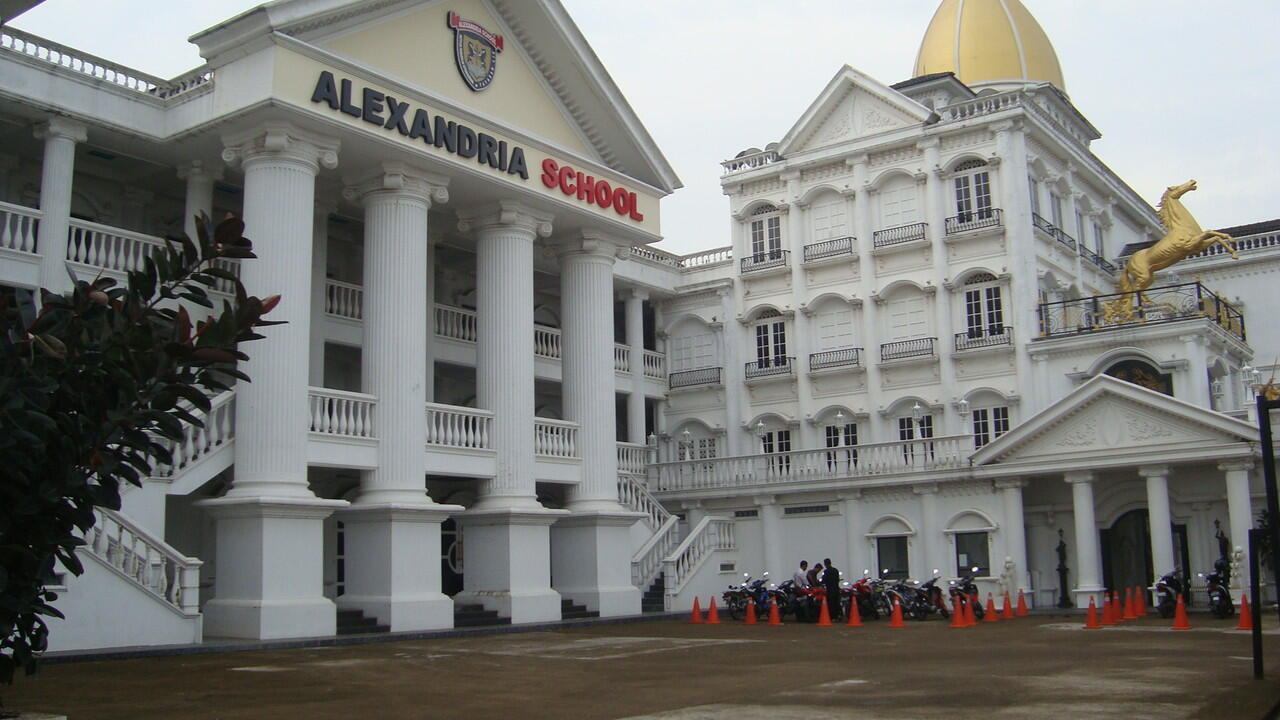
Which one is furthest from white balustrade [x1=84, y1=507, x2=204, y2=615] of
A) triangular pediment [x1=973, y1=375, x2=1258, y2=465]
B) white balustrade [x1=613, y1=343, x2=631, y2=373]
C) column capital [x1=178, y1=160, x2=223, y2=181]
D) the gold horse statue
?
the gold horse statue

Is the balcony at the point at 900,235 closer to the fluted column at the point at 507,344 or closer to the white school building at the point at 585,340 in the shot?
the white school building at the point at 585,340

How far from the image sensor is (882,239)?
3684 cm

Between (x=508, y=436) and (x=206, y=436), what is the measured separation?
7059 mm

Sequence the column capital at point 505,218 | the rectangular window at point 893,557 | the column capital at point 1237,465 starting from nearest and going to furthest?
the column capital at point 505,218 → the column capital at point 1237,465 → the rectangular window at point 893,557

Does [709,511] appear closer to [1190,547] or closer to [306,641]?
[1190,547]

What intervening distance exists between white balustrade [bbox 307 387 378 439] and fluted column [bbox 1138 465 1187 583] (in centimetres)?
1814

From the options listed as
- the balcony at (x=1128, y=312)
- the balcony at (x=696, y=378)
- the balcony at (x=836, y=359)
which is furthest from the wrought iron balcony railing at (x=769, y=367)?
the balcony at (x=1128, y=312)

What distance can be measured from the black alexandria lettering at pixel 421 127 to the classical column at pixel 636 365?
14503 millimetres

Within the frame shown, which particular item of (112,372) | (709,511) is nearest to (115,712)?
(112,372)

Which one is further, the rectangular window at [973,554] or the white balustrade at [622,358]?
the white balustrade at [622,358]

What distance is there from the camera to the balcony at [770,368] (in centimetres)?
3822

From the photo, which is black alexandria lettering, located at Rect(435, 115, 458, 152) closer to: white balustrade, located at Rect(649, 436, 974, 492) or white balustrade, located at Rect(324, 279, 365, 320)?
white balustrade, located at Rect(324, 279, 365, 320)

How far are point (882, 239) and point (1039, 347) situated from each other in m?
5.92

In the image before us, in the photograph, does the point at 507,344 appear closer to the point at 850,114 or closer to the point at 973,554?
the point at 973,554
